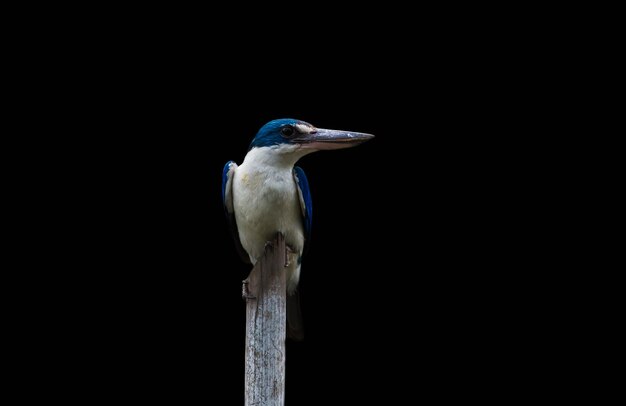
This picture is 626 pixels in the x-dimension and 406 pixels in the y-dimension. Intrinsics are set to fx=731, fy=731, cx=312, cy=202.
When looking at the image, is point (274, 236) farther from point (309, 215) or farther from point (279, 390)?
point (279, 390)

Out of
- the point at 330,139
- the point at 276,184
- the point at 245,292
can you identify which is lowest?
the point at 245,292

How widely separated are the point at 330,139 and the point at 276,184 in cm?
48

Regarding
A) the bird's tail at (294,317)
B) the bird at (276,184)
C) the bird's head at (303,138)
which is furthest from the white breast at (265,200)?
the bird's tail at (294,317)

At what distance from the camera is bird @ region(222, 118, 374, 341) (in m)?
4.90

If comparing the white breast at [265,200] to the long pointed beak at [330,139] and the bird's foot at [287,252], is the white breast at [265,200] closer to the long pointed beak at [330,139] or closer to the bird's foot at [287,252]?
the bird's foot at [287,252]

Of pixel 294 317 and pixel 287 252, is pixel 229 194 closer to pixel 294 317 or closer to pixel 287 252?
pixel 287 252

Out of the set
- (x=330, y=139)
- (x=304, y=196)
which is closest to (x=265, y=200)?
(x=304, y=196)

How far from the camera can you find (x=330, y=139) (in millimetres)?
4898

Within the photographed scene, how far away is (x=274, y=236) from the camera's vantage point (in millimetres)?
5109

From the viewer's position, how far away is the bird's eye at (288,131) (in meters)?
4.89

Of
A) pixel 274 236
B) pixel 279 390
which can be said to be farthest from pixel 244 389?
pixel 274 236

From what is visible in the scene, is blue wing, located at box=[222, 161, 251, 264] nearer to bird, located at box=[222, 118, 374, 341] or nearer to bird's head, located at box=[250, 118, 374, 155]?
bird, located at box=[222, 118, 374, 341]

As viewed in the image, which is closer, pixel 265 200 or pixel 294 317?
pixel 265 200

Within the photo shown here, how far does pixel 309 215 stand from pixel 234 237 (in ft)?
2.17
